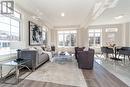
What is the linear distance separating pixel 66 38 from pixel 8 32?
26.9ft

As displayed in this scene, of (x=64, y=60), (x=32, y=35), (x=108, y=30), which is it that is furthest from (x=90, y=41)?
(x=32, y=35)

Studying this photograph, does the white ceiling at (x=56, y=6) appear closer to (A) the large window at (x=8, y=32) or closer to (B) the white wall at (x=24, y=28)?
(B) the white wall at (x=24, y=28)

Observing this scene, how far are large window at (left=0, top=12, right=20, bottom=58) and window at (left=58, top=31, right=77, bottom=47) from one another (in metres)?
7.35

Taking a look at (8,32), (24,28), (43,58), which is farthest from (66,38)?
(8,32)

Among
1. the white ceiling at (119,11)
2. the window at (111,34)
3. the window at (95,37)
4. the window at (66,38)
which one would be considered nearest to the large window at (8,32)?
the white ceiling at (119,11)

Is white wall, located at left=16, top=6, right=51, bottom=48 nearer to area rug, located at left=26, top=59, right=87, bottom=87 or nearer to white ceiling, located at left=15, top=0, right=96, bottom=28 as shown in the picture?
white ceiling, located at left=15, top=0, right=96, bottom=28

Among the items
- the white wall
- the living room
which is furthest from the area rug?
the white wall

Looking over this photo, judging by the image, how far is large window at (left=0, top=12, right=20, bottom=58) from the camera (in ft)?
11.8

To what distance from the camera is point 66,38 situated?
38.9ft

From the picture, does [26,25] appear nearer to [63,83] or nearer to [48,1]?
[48,1]

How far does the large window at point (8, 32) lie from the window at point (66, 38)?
289 inches

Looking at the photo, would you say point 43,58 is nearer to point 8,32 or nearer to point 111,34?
point 8,32

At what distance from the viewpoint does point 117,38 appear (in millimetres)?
10430

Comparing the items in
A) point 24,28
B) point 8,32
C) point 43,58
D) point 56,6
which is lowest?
point 43,58
